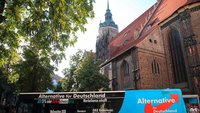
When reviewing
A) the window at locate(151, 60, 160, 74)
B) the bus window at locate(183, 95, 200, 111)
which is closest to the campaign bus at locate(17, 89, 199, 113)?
the bus window at locate(183, 95, 200, 111)

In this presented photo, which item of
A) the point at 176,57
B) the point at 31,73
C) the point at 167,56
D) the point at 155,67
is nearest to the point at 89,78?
the point at 31,73

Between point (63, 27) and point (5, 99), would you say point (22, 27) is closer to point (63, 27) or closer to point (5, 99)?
point (63, 27)

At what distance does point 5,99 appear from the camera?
39.4m

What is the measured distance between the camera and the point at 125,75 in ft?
79.7

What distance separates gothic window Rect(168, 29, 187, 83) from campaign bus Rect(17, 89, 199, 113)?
12.5 m

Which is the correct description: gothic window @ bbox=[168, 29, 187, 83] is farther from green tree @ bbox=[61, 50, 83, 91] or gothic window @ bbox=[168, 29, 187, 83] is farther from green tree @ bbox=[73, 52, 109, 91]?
green tree @ bbox=[61, 50, 83, 91]

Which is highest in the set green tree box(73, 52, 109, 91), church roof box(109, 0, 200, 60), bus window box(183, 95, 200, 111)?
church roof box(109, 0, 200, 60)

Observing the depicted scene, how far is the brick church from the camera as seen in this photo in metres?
19.1

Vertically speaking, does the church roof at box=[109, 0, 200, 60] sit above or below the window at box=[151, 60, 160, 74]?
above

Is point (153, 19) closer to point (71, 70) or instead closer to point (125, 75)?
point (125, 75)

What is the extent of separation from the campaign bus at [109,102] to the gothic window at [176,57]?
12535 mm

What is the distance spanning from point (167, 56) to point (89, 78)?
35.1ft

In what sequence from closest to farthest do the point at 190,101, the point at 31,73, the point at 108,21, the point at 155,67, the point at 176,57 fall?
the point at 190,101 → the point at 176,57 → the point at 155,67 → the point at 31,73 → the point at 108,21

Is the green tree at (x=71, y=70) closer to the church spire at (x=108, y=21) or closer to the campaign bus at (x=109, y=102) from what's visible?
the campaign bus at (x=109, y=102)
